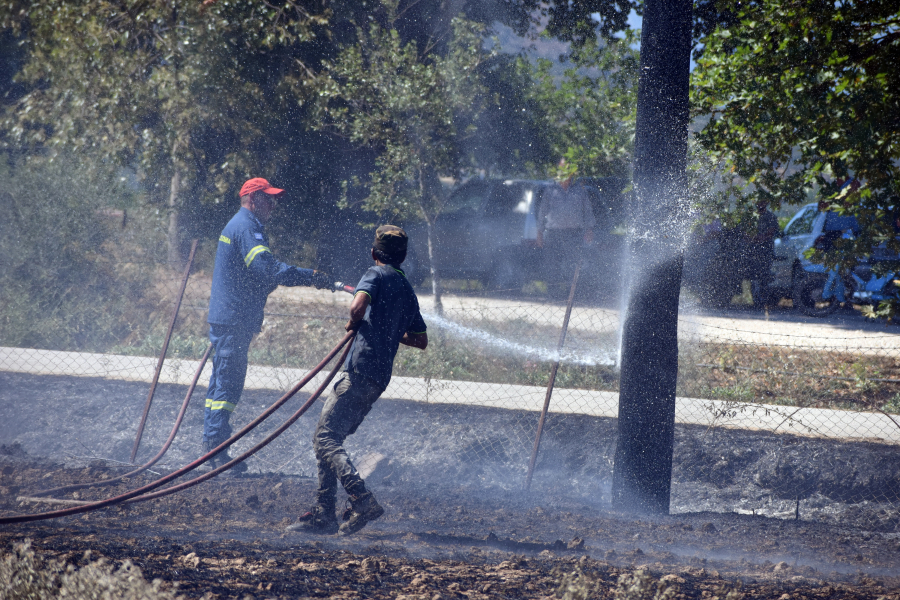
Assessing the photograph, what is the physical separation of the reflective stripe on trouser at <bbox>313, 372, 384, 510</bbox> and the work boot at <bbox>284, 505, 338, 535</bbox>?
0.04m

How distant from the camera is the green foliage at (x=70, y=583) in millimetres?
2389

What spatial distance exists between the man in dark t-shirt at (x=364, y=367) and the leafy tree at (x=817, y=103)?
246 cm

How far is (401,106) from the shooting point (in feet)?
29.9

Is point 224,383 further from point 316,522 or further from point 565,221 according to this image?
point 565,221

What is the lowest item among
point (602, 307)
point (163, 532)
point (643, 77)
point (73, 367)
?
point (163, 532)

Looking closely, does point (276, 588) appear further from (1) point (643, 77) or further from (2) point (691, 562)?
(1) point (643, 77)

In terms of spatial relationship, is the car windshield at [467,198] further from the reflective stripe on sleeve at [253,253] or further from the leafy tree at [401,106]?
the reflective stripe on sleeve at [253,253]

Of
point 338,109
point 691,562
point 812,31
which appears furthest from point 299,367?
point 812,31

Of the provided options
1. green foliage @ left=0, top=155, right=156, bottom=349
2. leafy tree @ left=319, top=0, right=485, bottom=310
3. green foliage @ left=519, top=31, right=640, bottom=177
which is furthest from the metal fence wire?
green foliage @ left=519, top=31, right=640, bottom=177

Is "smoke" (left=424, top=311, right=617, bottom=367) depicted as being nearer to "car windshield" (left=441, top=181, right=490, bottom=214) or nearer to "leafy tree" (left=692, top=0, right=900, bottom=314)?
"leafy tree" (left=692, top=0, right=900, bottom=314)

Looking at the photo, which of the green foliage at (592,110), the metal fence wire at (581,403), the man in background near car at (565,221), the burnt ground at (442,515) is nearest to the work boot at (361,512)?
the burnt ground at (442,515)

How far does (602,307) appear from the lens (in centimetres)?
1010

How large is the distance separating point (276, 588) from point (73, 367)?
5.54 metres

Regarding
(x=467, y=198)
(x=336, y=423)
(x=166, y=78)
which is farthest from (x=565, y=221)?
(x=336, y=423)
